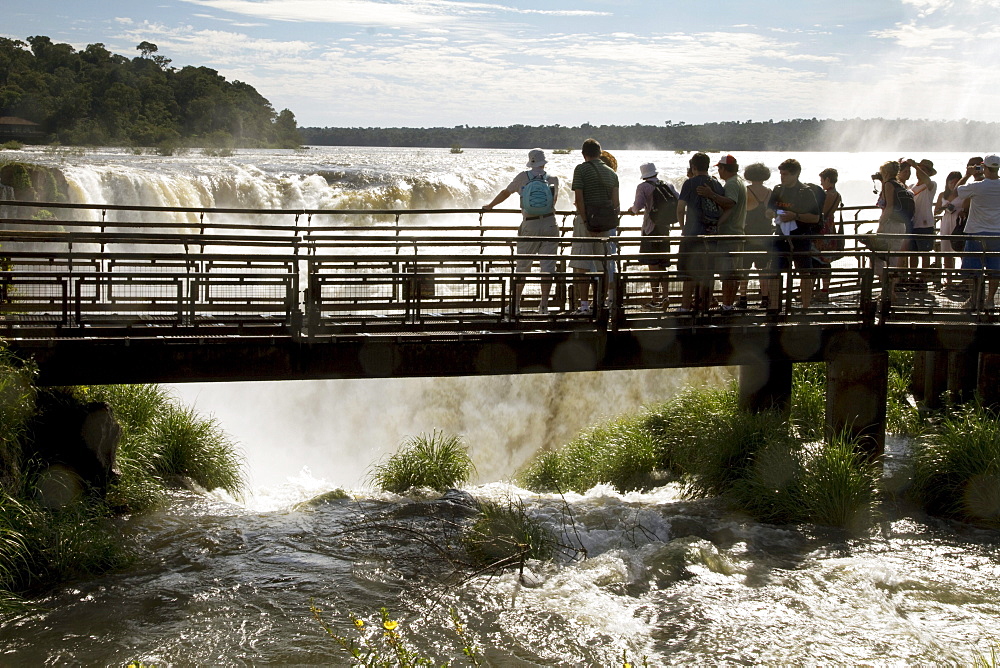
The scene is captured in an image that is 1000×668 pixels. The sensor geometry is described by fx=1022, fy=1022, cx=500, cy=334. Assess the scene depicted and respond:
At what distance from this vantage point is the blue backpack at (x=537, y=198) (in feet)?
34.9

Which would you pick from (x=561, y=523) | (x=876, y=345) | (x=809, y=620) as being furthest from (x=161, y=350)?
(x=876, y=345)

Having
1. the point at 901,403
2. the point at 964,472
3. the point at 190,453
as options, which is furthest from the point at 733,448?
the point at 190,453

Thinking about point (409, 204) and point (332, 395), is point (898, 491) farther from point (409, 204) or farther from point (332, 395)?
point (409, 204)

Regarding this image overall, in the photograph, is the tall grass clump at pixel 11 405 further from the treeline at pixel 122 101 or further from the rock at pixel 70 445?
the treeline at pixel 122 101

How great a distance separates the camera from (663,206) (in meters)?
11.3

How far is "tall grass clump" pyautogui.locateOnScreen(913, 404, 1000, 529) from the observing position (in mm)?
10211

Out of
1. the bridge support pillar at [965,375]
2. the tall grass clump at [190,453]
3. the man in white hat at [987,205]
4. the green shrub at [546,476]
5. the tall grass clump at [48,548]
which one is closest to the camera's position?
the tall grass clump at [48,548]

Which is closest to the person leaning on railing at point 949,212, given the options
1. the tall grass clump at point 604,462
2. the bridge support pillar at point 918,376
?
the bridge support pillar at point 918,376

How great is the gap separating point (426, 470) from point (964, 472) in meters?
5.91

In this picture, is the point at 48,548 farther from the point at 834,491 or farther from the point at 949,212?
the point at 949,212

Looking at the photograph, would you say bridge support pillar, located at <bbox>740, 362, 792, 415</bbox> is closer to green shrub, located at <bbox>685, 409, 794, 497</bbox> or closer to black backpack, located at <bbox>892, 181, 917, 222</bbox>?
green shrub, located at <bbox>685, 409, 794, 497</bbox>

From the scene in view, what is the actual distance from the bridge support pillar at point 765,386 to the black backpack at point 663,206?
6.54 feet

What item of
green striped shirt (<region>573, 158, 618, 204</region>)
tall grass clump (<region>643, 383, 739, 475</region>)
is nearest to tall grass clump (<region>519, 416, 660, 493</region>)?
tall grass clump (<region>643, 383, 739, 475</region>)

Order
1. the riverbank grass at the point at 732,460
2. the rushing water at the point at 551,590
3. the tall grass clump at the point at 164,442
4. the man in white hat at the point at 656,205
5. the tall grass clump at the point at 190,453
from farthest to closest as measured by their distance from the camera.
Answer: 1. the tall grass clump at the point at 190,453
2. the man in white hat at the point at 656,205
3. the tall grass clump at the point at 164,442
4. the riverbank grass at the point at 732,460
5. the rushing water at the point at 551,590
